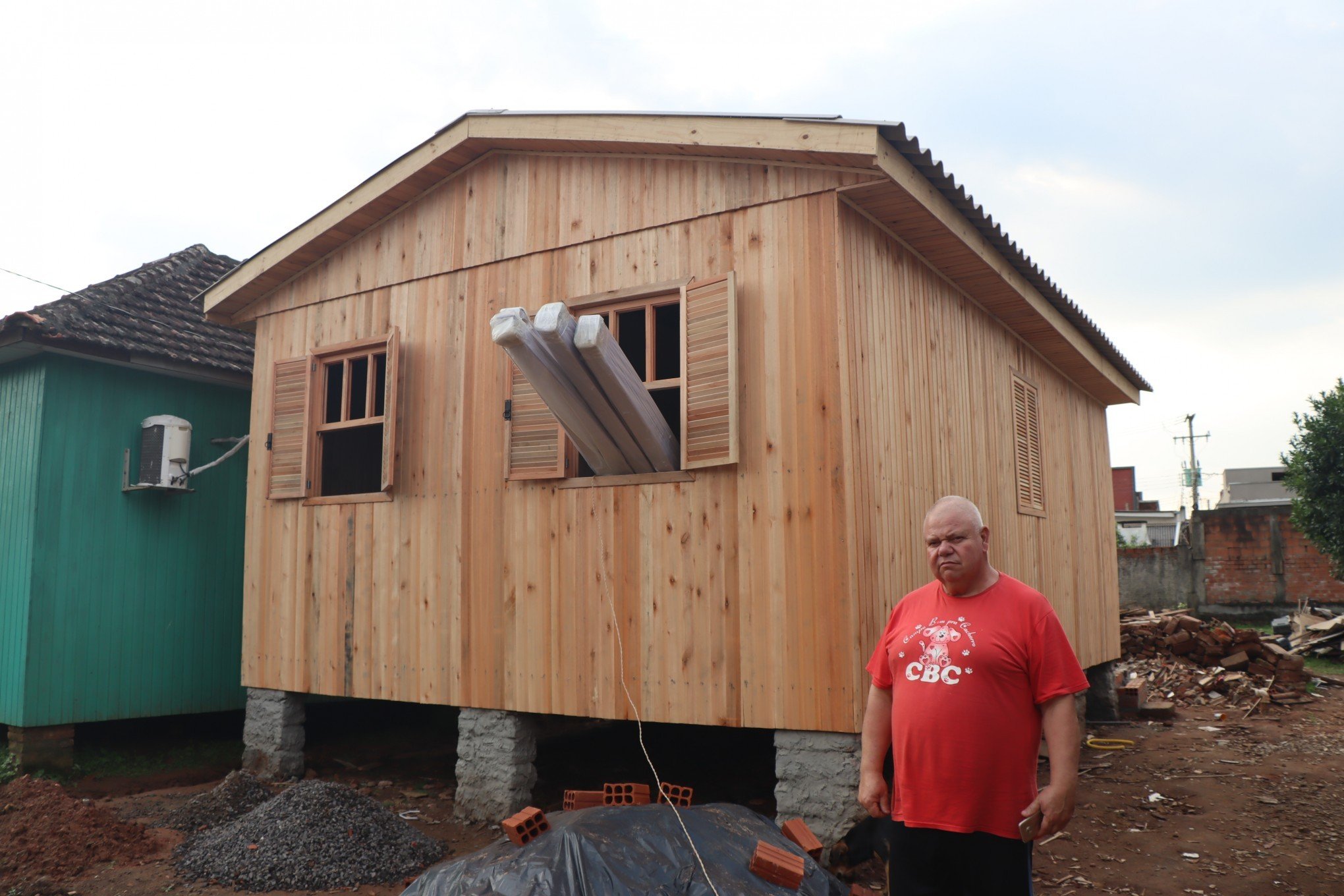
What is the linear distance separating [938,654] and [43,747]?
29.2ft

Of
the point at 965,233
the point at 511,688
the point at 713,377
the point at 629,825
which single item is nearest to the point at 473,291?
the point at 713,377

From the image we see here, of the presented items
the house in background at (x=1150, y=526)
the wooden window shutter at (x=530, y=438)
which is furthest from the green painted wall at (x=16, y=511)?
the house in background at (x=1150, y=526)

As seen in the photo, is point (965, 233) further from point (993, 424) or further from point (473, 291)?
point (473, 291)

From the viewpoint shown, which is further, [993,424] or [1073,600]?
[1073,600]

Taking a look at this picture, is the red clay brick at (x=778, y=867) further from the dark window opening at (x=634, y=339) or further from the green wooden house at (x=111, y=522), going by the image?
the green wooden house at (x=111, y=522)

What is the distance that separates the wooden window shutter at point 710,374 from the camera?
6184mm

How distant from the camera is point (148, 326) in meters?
9.80

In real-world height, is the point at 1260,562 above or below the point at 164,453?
below

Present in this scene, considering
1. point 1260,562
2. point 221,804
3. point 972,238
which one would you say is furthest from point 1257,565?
point 221,804

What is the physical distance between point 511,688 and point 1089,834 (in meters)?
4.31

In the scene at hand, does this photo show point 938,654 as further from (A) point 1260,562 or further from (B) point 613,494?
(A) point 1260,562

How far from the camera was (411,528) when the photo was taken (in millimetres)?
7824

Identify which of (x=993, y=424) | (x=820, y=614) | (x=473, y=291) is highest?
(x=473, y=291)

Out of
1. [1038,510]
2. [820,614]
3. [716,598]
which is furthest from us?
[1038,510]
